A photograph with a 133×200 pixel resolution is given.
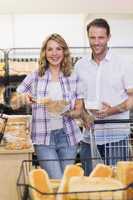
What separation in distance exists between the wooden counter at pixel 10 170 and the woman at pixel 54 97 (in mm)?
144

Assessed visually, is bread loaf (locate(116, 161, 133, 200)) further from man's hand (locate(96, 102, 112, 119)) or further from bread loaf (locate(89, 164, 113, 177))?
man's hand (locate(96, 102, 112, 119))

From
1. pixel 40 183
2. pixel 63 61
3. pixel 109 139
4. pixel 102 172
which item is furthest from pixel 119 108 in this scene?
pixel 40 183

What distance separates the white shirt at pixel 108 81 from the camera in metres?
1.79

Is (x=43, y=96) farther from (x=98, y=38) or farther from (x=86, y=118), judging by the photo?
(x=98, y=38)

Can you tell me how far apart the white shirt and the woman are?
8 cm

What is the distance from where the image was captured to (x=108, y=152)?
164 centimetres

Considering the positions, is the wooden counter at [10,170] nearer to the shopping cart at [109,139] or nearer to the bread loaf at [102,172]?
the shopping cart at [109,139]

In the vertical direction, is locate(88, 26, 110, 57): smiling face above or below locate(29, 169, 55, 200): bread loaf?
above

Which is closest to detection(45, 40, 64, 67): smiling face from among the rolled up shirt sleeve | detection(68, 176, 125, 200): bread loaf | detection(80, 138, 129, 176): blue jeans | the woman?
the woman

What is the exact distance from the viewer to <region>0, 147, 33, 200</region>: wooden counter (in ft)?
4.65

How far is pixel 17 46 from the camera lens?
4.38 metres

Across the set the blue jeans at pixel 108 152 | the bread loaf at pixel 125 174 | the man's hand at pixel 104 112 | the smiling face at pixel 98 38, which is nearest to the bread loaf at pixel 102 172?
the bread loaf at pixel 125 174

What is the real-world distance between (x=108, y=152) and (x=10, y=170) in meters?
0.40

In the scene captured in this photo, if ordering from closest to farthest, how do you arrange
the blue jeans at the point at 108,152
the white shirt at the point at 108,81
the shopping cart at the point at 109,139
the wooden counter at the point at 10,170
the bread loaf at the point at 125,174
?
the bread loaf at the point at 125,174 < the blue jeans at the point at 108,152 < the wooden counter at the point at 10,170 < the shopping cart at the point at 109,139 < the white shirt at the point at 108,81
